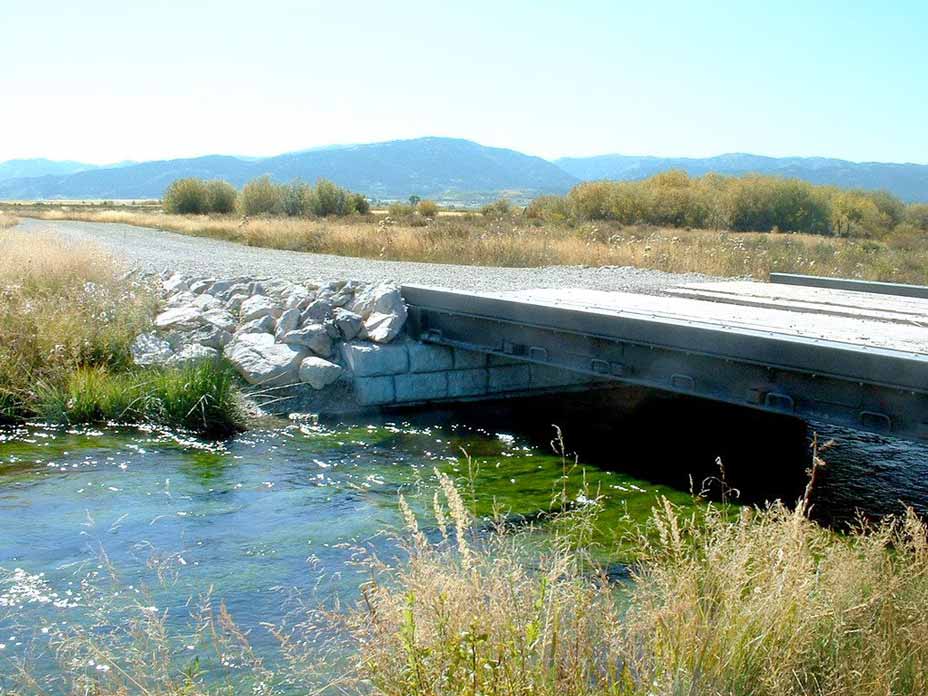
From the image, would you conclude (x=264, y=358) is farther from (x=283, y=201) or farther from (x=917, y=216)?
(x=917, y=216)

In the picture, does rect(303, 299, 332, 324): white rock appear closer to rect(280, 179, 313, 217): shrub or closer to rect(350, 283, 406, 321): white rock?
rect(350, 283, 406, 321): white rock

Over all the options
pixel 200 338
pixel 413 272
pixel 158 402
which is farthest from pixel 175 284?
pixel 158 402

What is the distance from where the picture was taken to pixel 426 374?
1183 centimetres

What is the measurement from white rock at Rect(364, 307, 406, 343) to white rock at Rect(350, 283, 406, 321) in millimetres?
81

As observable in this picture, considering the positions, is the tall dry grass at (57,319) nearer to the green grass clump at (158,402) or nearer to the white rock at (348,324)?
the green grass clump at (158,402)

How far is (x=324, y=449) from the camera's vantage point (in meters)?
9.71

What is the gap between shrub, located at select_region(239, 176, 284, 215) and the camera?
1943 inches

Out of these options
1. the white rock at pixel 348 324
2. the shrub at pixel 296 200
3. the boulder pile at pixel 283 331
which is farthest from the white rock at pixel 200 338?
the shrub at pixel 296 200

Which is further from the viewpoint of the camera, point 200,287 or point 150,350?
point 200,287

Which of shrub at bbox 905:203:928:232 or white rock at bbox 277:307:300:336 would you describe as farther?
shrub at bbox 905:203:928:232

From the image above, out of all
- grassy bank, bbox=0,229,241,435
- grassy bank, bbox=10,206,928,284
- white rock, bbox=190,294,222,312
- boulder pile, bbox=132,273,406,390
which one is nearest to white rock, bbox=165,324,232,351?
boulder pile, bbox=132,273,406,390

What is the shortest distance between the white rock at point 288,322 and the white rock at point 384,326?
101 cm

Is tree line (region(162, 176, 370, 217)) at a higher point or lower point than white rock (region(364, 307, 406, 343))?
higher

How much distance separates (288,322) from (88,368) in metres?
2.58
